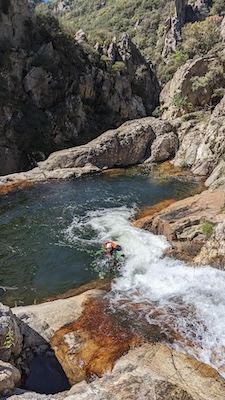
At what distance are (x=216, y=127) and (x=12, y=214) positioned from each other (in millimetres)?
17177

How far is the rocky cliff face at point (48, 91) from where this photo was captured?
95.3ft

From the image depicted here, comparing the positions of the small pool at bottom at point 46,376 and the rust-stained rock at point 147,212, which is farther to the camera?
the rust-stained rock at point 147,212

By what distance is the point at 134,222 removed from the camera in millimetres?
14734

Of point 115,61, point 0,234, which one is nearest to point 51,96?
point 115,61

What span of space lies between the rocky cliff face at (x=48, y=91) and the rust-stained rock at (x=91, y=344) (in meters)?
21.7

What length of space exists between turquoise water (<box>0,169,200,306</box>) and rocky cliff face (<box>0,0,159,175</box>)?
358 inches

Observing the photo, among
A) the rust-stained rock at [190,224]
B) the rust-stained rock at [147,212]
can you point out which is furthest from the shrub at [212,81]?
the rust-stained rock at [190,224]

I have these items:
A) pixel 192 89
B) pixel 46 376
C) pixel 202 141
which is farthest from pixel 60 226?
pixel 192 89

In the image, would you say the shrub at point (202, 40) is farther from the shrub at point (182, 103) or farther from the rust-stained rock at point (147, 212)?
the rust-stained rock at point (147, 212)

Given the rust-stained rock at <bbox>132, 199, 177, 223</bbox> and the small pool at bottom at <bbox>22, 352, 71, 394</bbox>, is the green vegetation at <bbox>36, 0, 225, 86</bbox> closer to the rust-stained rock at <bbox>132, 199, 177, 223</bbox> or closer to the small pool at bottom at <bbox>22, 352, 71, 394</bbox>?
the rust-stained rock at <bbox>132, 199, 177, 223</bbox>

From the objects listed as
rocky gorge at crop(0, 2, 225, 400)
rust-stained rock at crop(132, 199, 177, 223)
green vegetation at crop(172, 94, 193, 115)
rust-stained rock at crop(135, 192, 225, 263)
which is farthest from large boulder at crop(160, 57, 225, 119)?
rust-stained rock at crop(135, 192, 225, 263)

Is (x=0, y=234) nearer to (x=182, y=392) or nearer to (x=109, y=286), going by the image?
(x=109, y=286)

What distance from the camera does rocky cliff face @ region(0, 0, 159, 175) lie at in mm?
29062

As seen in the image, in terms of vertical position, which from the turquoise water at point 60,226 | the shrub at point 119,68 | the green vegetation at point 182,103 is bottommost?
the turquoise water at point 60,226
